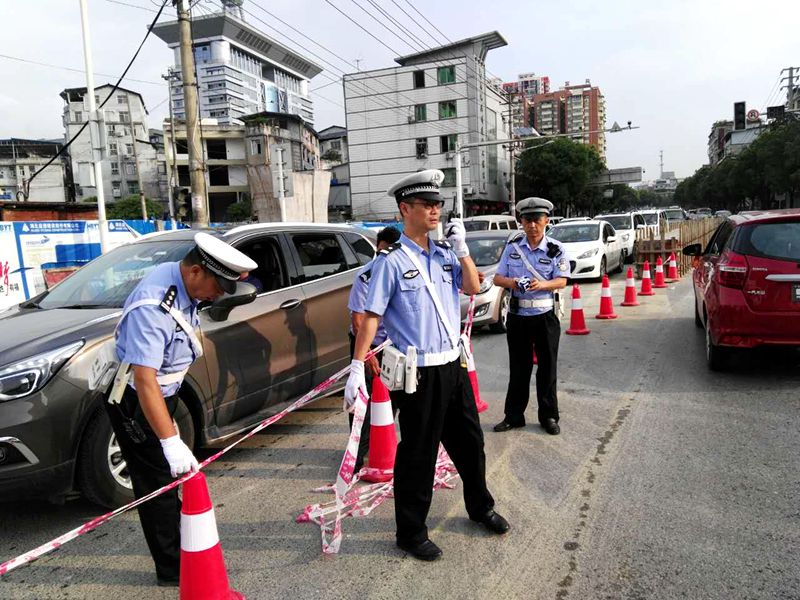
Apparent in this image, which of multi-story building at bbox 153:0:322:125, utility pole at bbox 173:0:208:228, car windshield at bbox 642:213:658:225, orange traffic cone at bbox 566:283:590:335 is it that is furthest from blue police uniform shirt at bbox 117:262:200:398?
multi-story building at bbox 153:0:322:125

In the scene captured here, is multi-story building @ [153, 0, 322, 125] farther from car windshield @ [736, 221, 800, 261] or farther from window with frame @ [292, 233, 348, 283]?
car windshield @ [736, 221, 800, 261]

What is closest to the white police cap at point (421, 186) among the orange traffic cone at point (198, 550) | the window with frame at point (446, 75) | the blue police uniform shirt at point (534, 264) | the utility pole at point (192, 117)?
the orange traffic cone at point (198, 550)

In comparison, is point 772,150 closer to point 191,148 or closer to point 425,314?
point 191,148

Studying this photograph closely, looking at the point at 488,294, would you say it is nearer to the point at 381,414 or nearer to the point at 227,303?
the point at 381,414

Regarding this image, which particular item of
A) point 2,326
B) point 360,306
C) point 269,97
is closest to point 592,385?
point 360,306

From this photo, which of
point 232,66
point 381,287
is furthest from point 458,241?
point 232,66

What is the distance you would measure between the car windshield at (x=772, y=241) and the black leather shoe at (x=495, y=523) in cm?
406

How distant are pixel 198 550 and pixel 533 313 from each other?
311 cm

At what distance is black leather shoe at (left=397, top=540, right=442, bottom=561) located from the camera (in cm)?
307

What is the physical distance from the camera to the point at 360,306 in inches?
175

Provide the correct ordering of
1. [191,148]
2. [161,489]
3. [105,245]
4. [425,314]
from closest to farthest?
[161,489] → [425,314] → [105,245] → [191,148]

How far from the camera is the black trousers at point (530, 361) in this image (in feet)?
16.0

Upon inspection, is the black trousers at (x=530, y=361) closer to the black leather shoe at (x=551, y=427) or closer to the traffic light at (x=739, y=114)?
the black leather shoe at (x=551, y=427)

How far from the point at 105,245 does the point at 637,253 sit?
44.2 ft
